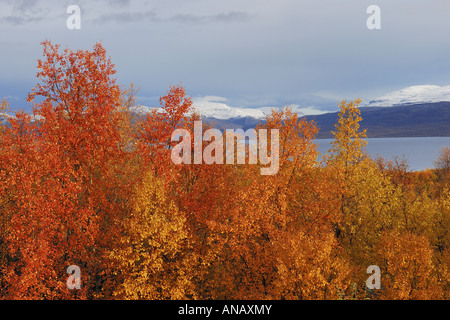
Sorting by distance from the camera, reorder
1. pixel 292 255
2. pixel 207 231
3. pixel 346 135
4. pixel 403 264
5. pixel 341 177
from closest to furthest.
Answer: pixel 292 255
pixel 403 264
pixel 207 231
pixel 341 177
pixel 346 135

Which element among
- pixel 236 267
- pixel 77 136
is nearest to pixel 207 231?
pixel 236 267

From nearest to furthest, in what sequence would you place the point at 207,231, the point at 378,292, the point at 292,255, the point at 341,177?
1. the point at 292,255
2. the point at 378,292
3. the point at 207,231
4. the point at 341,177

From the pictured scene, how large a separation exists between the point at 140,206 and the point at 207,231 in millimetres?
9339

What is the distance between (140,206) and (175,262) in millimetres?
7106

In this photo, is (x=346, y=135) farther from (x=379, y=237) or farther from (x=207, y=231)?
(x=207, y=231)

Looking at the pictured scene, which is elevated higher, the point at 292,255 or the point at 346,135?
the point at 346,135

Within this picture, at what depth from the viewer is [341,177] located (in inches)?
1863

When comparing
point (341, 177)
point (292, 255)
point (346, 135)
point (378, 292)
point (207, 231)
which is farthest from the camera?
point (346, 135)

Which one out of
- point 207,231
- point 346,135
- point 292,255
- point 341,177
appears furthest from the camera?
point 346,135
